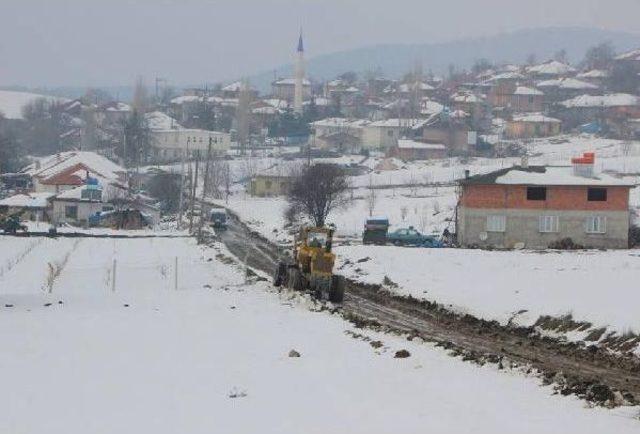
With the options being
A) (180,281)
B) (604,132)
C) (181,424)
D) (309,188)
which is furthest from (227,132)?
(181,424)

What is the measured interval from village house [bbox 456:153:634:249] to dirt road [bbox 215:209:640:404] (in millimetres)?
22767

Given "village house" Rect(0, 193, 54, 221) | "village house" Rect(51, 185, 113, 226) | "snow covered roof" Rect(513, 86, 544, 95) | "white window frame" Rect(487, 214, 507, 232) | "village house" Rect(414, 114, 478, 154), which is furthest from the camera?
"snow covered roof" Rect(513, 86, 544, 95)

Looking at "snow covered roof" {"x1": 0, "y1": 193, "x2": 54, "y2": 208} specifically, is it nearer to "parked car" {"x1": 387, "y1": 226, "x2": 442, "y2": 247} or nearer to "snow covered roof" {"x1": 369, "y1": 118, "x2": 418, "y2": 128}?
"parked car" {"x1": 387, "y1": 226, "x2": 442, "y2": 247}

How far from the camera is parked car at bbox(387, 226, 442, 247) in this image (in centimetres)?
6094

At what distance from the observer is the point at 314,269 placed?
3475 centimetres

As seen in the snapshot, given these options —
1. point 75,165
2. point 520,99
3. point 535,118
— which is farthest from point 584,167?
point 520,99

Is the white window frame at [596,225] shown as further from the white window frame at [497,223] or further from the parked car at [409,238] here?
the parked car at [409,238]

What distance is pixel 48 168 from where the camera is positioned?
110875 millimetres

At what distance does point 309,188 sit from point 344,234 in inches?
241

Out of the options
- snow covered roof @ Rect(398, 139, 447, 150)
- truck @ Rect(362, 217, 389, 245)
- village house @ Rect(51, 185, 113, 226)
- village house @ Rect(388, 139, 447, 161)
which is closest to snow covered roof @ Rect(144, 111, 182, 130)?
snow covered roof @ Rect(398, 139, 447, 150)

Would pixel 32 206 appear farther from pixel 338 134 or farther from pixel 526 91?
pixel 526 91

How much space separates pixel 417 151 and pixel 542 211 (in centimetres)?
7793

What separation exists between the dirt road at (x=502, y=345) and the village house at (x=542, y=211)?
74.7 feet

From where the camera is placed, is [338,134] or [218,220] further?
[338,134]
